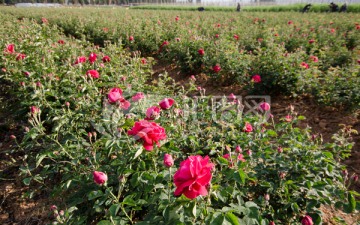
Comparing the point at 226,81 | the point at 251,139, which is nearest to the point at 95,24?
the point at 226,81

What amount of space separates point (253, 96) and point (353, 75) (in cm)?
129

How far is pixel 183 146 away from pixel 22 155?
2059mm

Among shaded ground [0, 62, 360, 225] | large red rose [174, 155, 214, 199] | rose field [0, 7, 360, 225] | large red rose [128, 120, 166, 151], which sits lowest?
shaded ground [0, 62, 360, 225]

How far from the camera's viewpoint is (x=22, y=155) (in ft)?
9.57

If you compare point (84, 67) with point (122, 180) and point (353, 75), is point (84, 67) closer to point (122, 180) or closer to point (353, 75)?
point (122, 180)

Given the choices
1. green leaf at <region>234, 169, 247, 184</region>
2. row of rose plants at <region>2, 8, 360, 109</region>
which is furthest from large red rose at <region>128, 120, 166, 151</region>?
row of rose plants at <region>2, 8, 360, 109</region>

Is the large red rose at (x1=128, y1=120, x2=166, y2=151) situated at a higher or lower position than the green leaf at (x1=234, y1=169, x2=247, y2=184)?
higher

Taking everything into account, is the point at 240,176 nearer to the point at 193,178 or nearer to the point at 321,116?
the point at 193,178

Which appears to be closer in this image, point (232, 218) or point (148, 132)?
point (232, 218)

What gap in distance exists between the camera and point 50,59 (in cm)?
324

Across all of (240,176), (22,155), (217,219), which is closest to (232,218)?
(217,219)

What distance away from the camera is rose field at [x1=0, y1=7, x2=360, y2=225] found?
129cm

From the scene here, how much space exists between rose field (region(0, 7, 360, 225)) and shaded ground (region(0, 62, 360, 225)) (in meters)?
0.01

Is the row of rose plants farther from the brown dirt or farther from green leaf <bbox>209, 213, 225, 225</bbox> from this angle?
green leaf <bbox>209, 213, 225, 225</bbox>
